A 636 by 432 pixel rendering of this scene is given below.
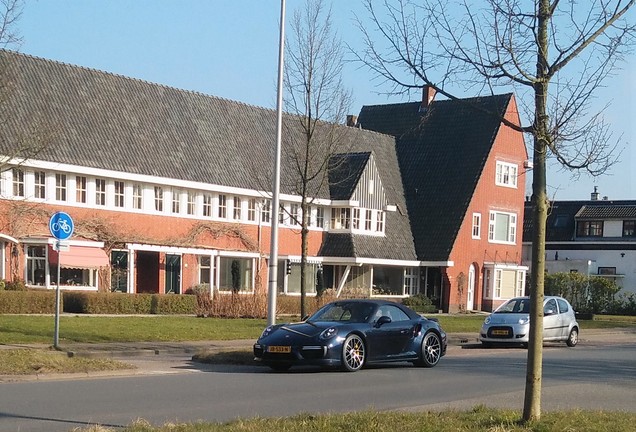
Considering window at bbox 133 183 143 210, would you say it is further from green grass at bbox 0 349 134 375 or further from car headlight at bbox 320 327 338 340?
car headlight at bbox 320 327 338 340

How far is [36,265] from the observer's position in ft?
114

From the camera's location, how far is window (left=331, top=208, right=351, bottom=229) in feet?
154

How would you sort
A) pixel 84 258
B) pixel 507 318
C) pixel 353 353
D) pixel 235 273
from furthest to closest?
pixel 235 273 < pixel 84 258 < pixel 507 318 < pixel 353 353

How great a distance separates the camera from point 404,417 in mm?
9742

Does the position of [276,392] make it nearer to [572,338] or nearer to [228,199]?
[572,338]

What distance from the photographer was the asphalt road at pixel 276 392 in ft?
36.5

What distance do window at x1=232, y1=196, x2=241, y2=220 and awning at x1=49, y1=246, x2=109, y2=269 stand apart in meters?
8.21

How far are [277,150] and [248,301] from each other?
12682 millimetres

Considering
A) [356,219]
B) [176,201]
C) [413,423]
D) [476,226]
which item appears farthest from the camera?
[476,226]

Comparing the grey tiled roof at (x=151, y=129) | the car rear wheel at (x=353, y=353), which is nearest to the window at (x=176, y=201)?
the grey tiled roof at (x=151, y=129)

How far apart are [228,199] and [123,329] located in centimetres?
1851

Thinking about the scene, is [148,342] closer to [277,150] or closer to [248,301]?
[277,150]

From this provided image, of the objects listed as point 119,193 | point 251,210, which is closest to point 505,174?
point 251,210

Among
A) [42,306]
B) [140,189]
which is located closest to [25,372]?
[42,306]
